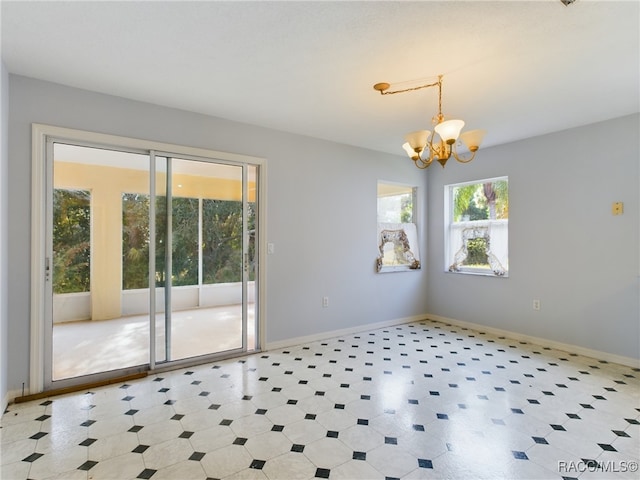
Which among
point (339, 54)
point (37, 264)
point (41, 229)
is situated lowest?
point (37, 264)

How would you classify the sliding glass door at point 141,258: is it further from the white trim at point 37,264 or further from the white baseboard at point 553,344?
the white baseboard at point 553,344

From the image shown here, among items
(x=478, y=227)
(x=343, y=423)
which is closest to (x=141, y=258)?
(x=343, y=423)

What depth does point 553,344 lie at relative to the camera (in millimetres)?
4203

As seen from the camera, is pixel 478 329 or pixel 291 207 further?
pixel 478 329

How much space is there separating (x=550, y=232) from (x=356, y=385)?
3146 millimetres

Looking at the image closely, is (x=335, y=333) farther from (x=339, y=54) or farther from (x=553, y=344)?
(x=339, y=54)

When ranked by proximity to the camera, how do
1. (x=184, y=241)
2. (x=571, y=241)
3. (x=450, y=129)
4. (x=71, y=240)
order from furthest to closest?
(x=571, y=241) < (x=184, y=241) < (x=71, y=240) < (x=450, y=129)

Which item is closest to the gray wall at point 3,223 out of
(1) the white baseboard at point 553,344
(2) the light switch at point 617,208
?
(1) the white baseboard at point 553,344

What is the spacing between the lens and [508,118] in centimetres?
372

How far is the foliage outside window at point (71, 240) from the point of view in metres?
3.08

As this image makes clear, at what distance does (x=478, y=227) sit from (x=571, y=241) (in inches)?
48.6

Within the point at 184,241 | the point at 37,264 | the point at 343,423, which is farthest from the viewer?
the point at 184,241

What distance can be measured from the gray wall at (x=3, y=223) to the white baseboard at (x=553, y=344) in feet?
17.4

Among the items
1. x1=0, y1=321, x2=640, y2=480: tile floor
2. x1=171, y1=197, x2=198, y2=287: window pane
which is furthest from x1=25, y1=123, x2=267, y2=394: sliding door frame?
x1=171, y1=197, x2=198, y2=287: window pane
